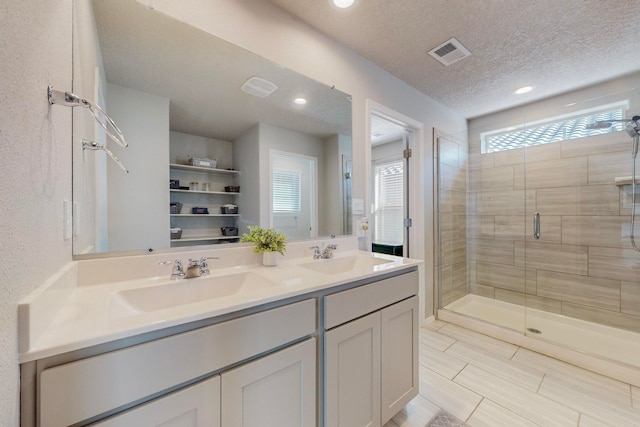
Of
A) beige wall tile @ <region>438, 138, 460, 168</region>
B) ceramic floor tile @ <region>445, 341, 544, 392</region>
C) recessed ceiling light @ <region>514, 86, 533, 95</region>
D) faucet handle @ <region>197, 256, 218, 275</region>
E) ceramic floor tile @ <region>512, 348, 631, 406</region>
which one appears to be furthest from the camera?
beige wall tile @ <region>438, 138, 460, 168</region>

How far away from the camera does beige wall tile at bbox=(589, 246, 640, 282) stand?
2.19 meters

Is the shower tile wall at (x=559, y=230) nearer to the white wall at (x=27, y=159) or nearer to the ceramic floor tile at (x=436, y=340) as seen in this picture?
the ceramic floor tile at (x=436, y=340)

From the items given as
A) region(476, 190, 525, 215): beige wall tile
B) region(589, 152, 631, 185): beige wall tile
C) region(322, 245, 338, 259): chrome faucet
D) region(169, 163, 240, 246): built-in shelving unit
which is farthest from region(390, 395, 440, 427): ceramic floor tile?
region(589, 152, 631, 185): beige wall tile

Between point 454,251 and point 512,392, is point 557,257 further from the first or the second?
point 512,392

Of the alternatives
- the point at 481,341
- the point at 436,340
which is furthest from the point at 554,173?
the point at 436,340

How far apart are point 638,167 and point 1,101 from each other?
376 centimetres

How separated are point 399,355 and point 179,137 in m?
1.65

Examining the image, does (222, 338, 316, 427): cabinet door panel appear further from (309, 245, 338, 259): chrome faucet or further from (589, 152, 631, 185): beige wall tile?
(589, 152, 631, 185): beige wall tile

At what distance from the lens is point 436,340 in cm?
232

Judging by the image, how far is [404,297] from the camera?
4.61ft

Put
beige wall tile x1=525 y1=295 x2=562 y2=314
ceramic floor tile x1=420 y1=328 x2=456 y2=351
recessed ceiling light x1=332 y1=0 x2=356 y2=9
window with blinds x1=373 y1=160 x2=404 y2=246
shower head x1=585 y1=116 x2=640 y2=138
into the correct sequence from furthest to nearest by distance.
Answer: window with blinds x1=373 y1=160 x2=404 y2=246, beige wall tile x1=525 y1=295 x2=562 y2=314, ceramic floor tile x1=420 y1=328 x2=456 y2=351, shower head x1=585 y1=116 x2=640 y2=138, recessed ceiling light x1=332 y1=0 x2=356 y2=9

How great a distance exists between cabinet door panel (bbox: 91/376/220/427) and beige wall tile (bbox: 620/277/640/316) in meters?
3.41

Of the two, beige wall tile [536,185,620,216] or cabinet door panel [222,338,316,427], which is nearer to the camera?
cabinet door panel [222,338,316,427]

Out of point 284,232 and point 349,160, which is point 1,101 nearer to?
point 284,232
